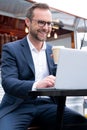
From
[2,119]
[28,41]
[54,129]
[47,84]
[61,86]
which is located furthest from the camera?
[28,41]

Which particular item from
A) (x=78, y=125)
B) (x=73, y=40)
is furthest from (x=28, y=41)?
(x=73, y=40)

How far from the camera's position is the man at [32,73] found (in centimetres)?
159

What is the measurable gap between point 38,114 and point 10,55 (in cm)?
38

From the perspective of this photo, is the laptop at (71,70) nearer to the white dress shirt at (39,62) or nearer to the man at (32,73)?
the man at (32,73)

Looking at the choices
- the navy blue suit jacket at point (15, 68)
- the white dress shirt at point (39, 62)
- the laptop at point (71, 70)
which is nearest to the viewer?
the laptop at point (71, 70)

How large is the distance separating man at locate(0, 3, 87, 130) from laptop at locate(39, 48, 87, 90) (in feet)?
1.50

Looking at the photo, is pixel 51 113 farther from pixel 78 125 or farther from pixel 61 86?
pixel 61 86

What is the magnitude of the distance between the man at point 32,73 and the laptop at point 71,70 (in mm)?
456

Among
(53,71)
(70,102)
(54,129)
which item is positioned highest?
(53,71)

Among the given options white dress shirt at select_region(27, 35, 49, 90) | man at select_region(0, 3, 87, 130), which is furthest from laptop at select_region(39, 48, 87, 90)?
white dress shirt at select_region(27, 35, 49, 90)

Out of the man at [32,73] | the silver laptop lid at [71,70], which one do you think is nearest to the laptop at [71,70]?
the silver laptop lid at [71,70]

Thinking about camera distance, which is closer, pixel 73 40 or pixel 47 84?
pixel 47 84

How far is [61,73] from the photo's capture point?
3.65ft

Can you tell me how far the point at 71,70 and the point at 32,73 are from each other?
22.3 inches
